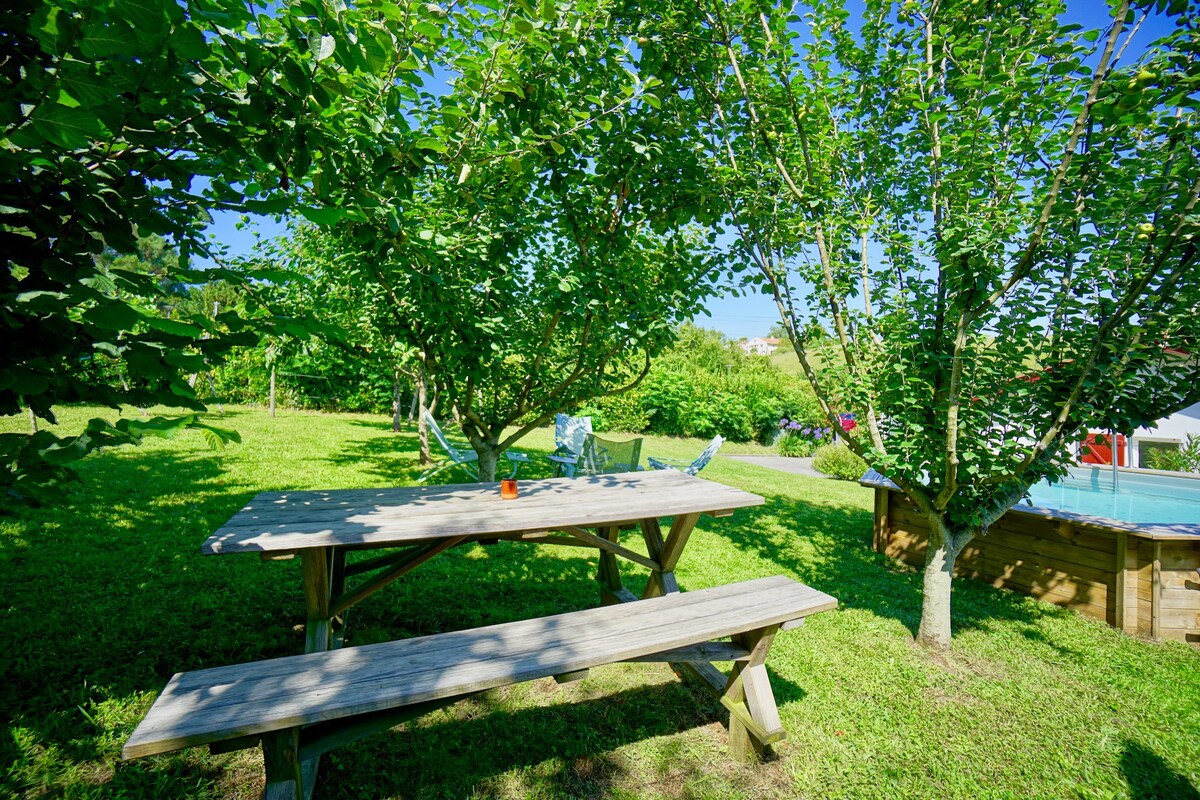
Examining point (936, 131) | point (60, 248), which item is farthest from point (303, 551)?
point (936, 131)

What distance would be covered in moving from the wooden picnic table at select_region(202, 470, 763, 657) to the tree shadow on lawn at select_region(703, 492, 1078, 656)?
2064 millimetres

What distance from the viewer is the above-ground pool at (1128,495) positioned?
6750 millimetres

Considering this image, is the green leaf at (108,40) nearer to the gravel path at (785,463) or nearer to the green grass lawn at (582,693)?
the green grass lawn at (582,693)

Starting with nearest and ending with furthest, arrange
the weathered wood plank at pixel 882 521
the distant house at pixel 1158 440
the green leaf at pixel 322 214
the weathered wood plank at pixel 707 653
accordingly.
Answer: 1. the green leaf at pixel 322 214
2. the weathered wood plank at pixel 707 653
3. the weathered wood plank at pixel 882 521
4. the distant house at pixel 1158 440

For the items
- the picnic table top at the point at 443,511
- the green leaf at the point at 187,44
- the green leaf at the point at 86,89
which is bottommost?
the picnic table top at the point at 443,511

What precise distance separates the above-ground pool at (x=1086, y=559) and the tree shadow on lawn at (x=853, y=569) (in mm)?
165

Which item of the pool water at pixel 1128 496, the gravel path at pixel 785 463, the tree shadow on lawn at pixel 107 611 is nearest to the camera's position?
the tree shadow on lawn at pixel 107 611

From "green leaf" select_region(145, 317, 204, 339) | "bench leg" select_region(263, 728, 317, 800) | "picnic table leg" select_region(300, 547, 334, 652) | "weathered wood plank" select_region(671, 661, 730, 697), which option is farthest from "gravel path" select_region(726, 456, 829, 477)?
"green leaf" select_region(145, 317, 204, 339)

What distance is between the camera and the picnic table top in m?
2.21

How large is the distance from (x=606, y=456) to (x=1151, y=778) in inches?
231

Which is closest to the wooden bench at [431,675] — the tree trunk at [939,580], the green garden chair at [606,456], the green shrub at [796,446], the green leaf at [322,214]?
the green leaf at [322,214]

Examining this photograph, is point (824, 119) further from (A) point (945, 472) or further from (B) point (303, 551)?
(B) point (303, 551)

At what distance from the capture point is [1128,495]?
7812 mm

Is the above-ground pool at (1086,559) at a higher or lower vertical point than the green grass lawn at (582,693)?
higher
